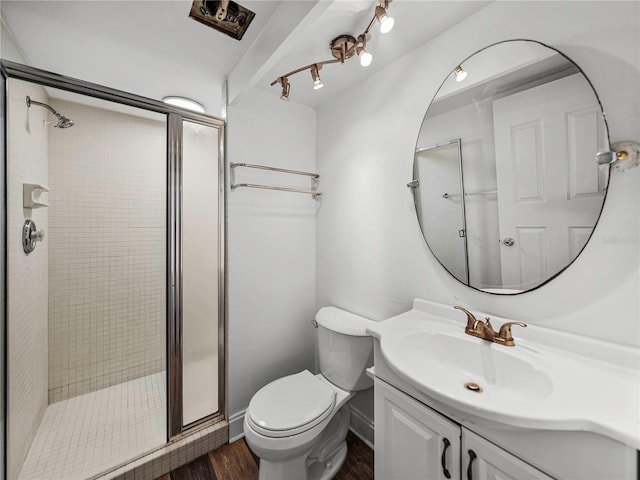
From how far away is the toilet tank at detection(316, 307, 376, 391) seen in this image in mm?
1494

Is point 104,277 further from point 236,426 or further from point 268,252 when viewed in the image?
point 236,426

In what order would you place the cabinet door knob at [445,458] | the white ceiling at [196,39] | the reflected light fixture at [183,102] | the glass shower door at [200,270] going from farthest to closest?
the reflected light fixture at [183,102] < the glass shower door at [200,270] < the white ceiling at [196,39] < the cabinet door knob at [445,458]

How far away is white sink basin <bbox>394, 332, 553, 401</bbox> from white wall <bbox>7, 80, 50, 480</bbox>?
177 cm

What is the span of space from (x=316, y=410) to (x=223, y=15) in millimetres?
1906

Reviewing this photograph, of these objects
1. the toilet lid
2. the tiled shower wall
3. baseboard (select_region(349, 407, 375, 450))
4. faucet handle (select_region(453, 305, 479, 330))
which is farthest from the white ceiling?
baseboard (select_region(349, 407, 375, 450))

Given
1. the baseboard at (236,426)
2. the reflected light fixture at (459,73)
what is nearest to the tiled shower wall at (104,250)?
the baseboard at (236,426)

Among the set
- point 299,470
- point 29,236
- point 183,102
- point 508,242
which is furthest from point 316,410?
point 183,102

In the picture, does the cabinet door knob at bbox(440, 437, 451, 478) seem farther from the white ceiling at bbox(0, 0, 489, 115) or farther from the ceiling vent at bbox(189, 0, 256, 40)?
the ceiling vent at bbox(189, 0, 256, 40)

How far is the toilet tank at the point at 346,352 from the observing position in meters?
1.49

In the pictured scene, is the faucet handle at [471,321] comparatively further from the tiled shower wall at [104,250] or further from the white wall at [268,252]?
the tiled shower wall at [104,250]

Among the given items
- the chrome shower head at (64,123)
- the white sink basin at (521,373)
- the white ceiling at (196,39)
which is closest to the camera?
the white sink basin at (521,373)

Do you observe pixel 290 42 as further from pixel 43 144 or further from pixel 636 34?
pixel 43 144

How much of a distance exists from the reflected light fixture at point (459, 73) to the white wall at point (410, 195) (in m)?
0.05

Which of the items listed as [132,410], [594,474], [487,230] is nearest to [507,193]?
[487,230]
